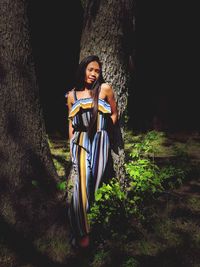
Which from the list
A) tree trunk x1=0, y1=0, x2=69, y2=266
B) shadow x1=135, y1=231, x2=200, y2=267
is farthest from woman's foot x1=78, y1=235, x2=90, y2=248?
shadow x1=135, y1=231, x2=200, y2=267

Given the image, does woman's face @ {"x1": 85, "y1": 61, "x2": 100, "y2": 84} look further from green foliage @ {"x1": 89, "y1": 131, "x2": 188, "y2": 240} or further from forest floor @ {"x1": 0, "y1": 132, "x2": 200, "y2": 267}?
forest floor @ {"x1": 0, "y1": 132, "x2": 200, "y2": 267}

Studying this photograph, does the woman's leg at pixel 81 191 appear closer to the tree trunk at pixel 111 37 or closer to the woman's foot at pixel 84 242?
the woman's foot at pixel 84 242

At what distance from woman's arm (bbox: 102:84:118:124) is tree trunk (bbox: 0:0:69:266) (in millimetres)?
1080

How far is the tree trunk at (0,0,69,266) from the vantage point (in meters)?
3.98

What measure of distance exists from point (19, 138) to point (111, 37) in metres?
1.71

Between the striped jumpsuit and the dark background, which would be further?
the dark background

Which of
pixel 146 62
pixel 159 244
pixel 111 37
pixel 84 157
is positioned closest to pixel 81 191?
pixel 84 157

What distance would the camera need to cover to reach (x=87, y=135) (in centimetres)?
373

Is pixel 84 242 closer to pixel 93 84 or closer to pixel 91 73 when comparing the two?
pixel 93 84

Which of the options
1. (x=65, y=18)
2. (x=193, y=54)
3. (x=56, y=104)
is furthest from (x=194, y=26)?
(x=56, y=104)

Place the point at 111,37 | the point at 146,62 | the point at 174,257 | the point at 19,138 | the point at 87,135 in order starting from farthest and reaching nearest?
1. the point at 146,62
2. the point at 19,138
3. the point at 111,37
4. the point at 87,135
5. the point at 174,257

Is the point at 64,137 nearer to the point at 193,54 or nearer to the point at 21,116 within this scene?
the point at 193,54

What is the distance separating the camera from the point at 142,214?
416 centimetres

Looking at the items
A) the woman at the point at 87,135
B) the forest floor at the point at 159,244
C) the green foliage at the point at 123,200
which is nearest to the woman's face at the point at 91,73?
the woman at the point at 87,135
